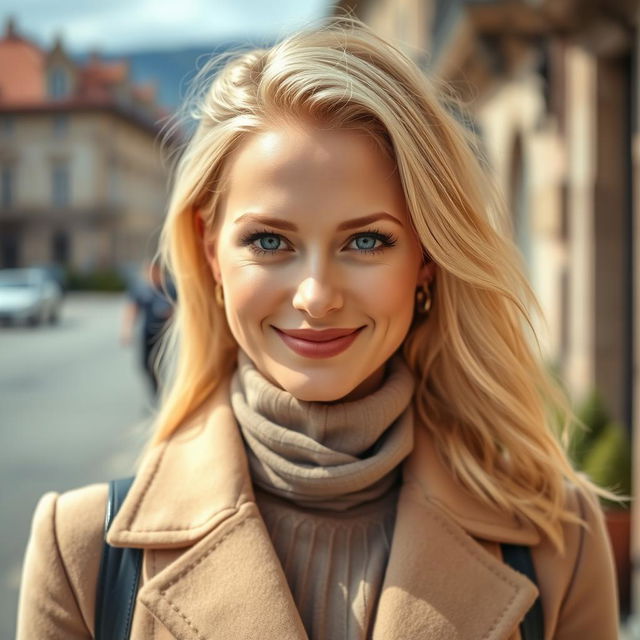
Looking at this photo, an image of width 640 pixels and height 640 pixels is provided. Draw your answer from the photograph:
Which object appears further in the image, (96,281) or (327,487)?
(96,281)

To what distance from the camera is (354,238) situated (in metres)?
1.60

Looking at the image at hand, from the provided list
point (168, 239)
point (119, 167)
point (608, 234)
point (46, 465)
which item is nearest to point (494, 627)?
A: point (168, 239)

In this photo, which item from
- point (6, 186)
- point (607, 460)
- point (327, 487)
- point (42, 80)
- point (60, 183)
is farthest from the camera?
point (6, 186)

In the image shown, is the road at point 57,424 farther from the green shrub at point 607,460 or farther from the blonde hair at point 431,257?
the green shrub at point 607,460

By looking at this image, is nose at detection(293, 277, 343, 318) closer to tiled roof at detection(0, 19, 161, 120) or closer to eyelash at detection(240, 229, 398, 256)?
eyelash at detection(240, 229, 398, 256)

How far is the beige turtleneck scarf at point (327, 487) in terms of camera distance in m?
1.65

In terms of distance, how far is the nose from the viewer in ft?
5.08

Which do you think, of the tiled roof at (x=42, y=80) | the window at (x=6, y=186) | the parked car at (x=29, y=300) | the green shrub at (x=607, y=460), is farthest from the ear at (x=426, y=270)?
the window at (x=6, y=186)

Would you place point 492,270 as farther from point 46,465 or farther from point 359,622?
point 46,465

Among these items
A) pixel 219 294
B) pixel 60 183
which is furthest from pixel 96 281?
pixel 219 294

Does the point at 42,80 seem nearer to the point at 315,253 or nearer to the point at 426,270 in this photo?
the point at 426,270

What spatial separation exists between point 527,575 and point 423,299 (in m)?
0.59

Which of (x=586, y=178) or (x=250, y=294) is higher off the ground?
(x=250, y=294)

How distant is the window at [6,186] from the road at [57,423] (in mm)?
36804
